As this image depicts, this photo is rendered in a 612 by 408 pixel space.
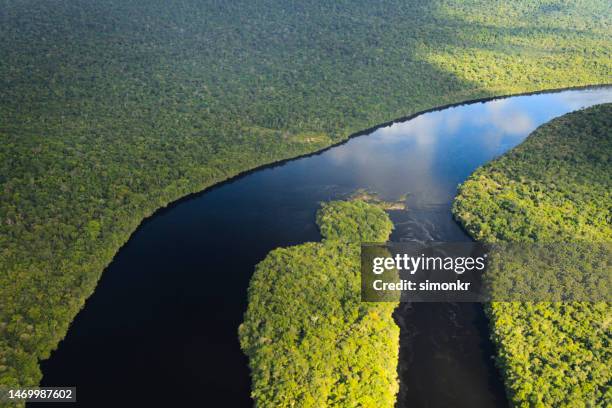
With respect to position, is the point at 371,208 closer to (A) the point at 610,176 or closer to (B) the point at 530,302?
(B) the point at 530,302

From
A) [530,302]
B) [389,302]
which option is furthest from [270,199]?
[530,302]

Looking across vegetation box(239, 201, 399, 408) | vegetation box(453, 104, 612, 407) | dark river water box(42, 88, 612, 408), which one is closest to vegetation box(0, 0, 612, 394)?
dark river water box(42, 88, 612, 408)

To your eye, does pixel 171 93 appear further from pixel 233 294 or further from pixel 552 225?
pixel 552 225

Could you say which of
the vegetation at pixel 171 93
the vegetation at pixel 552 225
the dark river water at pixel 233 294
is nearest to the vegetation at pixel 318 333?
the dark river water at pixel 233 294

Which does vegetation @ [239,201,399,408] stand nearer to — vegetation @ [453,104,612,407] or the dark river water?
the dark river water

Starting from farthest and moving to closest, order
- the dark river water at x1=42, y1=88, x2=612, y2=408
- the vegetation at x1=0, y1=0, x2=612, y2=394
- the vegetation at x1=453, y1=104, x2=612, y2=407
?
the vegetation at x1=0, y1=0, x2=612, y2=394 < the dark river water at x1=42, y1=88, x2=612, y2=408 < the vegetation at x1=453, y1=104, x2=612, y2=407

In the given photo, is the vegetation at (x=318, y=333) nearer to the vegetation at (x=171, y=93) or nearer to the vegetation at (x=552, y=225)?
the vegetation at (x=552, y=225)
